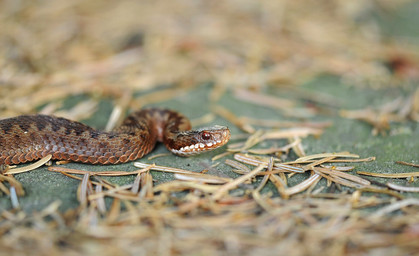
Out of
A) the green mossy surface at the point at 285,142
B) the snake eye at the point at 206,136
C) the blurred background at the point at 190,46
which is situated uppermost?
the blurred background at the point at 190,46

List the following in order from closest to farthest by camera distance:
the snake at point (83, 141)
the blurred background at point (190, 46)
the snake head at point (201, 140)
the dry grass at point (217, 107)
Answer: the dry grass at point (217, 107) → the snake at point (83, 141) → the snake head at point (201, 140) → the blurred background at point (190, 46)

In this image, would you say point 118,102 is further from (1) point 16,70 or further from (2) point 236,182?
(2) point 236,182

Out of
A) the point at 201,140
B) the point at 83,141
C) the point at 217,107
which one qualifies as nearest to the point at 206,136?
the point at 201,140

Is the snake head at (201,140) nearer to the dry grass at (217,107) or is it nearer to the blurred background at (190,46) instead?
the dry grass at (217,107)

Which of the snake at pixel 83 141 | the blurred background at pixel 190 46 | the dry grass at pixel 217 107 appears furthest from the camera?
the blurred background at pixel 190 46

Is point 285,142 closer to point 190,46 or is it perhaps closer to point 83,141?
point 83,141

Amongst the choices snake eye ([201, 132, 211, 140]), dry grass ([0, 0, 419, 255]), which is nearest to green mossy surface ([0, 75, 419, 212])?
dry grass ([0, 0, 419, 255])

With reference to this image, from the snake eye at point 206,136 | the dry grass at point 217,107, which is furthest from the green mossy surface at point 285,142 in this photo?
the snake eye at point 206,136
